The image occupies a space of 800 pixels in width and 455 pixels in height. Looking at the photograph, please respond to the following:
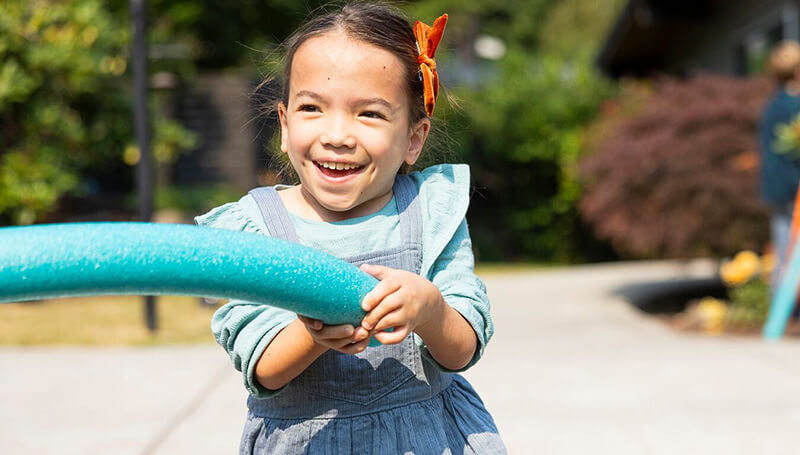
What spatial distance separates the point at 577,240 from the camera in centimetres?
1446

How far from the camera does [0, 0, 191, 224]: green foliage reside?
8.27 metres

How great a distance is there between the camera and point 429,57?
1700 millimetres

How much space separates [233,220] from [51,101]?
7.83m

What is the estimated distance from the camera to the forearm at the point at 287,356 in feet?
4.93

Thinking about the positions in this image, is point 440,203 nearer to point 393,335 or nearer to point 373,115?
point 373,115

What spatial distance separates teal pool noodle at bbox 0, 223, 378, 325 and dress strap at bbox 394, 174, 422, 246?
33 centimetres

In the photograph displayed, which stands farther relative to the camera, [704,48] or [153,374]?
[704,48]

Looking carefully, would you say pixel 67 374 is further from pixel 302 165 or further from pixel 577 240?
pixel 577 240

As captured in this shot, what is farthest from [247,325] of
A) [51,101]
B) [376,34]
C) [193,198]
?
[193,198]

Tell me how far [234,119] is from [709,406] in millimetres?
10340

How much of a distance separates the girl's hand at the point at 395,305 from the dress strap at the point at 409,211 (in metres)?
0.31

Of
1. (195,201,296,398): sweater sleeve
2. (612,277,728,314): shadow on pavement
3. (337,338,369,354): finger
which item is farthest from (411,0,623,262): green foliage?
(337,338,369,354): finger

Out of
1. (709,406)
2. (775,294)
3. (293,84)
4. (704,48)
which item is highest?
(704,48)

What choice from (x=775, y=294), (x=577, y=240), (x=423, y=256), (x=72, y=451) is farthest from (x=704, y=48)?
(x=423, y=256)
